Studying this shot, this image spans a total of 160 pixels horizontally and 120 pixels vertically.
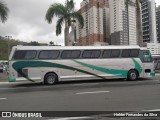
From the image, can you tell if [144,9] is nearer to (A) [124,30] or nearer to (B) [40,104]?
(A) [124,30]

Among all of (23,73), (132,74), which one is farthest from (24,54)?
(132,74)

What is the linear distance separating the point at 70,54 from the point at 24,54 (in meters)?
3.22

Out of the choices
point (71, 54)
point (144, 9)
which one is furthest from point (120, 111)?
point (144, 9)

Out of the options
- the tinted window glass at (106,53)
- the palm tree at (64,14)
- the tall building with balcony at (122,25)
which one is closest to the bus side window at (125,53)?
the tinted window glass at (106,53)

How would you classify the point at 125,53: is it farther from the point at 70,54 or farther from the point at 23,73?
the point at 23,73

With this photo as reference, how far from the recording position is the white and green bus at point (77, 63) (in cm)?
1706

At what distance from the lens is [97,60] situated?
61.0 feet

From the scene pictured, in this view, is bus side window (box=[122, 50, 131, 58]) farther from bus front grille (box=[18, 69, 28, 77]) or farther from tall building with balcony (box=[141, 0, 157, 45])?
tall building with balcony (box=[141, 0, 157, 45])

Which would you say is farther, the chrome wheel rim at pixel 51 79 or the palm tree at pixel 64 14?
the palm tree at pixel 64 14

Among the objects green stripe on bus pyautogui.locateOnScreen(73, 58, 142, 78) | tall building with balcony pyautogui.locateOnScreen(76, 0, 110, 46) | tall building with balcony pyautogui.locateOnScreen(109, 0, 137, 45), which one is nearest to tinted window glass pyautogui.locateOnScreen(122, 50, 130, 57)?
green stripe on bus pyautogui.locateOnScreen(73, 58, 142, 78)

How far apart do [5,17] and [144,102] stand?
1757 cm

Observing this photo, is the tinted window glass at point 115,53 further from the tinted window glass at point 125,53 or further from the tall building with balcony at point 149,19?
the tall building with balcony at point 149,19

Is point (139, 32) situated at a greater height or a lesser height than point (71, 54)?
greater

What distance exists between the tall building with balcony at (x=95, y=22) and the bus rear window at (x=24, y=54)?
2079 cm
